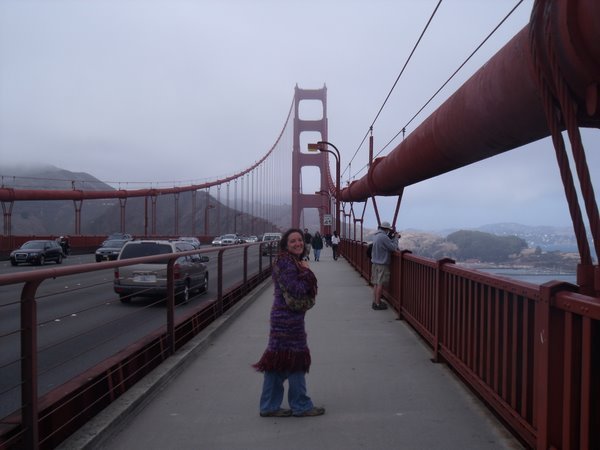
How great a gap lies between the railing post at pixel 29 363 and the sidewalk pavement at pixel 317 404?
14.3 inches

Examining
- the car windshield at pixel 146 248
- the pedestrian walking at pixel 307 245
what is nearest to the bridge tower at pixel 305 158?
the pedestrian walking at pixel 307 245

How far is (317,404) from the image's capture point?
4848mm

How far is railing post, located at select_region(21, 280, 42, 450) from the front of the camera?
3.32 metres

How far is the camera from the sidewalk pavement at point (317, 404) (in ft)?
13.0

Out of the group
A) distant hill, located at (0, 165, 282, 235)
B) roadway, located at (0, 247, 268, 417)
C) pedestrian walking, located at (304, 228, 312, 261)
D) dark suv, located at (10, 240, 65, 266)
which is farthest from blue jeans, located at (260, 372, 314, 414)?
distant hill, located at (0, 165, 282, 235)

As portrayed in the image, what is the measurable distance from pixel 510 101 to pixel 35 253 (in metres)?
28.5

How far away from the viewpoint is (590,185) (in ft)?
11.2

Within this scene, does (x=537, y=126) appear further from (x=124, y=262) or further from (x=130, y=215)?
(x=130, y=215)

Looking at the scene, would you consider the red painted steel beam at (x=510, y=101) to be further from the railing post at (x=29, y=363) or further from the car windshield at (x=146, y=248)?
the car windshield at (x=146, y=248)

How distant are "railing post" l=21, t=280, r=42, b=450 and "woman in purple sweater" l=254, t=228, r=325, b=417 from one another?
5.31 feet

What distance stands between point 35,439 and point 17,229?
441 ft

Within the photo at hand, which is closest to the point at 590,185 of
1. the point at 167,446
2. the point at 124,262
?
the point at 167,446

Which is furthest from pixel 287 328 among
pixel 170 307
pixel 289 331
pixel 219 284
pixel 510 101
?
pixel 219 284

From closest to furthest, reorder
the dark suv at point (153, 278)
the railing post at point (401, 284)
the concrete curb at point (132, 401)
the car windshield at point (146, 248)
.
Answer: the concrete curb at point (132, 401), the dark suv at point (153, 278), the railing post at point (401, 284), the car windshield at point (146, 248)
